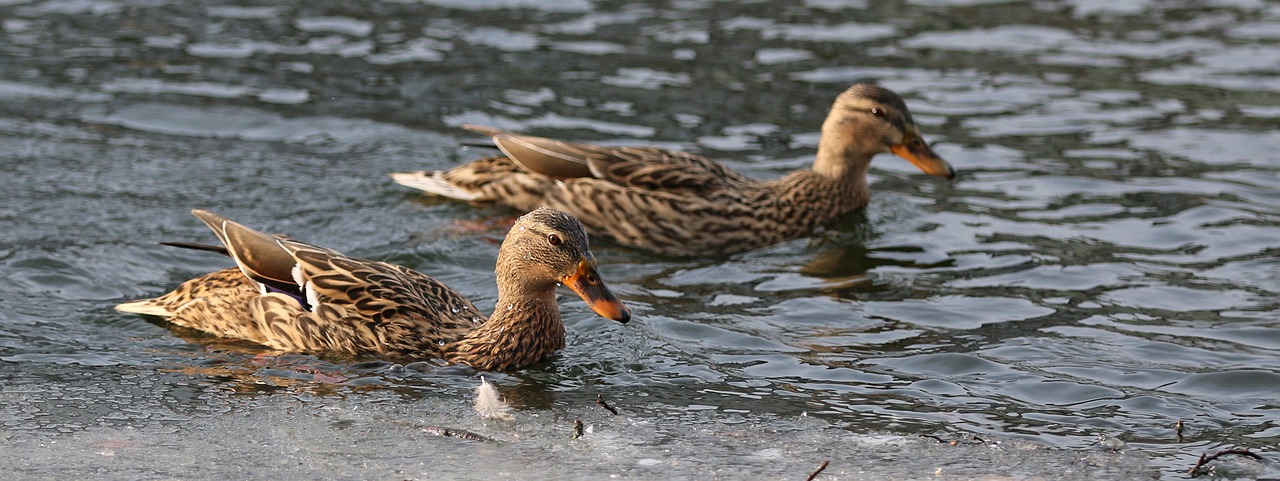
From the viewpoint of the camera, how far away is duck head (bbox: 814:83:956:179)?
11422 millimetres

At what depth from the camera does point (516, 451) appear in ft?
22.0

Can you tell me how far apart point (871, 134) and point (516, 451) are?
18.0 feet

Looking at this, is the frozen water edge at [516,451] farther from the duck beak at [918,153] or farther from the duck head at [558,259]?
the duck beak at [918,153]

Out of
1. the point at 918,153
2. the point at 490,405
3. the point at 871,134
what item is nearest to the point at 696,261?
the point at 871,134

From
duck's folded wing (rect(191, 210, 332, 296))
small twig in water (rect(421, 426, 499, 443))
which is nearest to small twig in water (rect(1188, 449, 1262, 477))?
small twig in water (rect(421, 426, 499, 443))

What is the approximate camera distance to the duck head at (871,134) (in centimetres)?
1142

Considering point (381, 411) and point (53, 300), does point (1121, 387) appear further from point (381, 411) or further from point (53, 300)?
point (53, 300)

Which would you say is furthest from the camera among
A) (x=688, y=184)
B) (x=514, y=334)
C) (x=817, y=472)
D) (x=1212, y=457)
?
(x=688, y=184)

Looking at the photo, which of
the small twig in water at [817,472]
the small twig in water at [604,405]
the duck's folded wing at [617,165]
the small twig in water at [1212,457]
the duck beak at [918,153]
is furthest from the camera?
the duck beak at [918,153]

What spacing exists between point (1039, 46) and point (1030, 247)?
17.1ft

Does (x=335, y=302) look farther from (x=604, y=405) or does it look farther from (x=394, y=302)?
(x=604, y=405)

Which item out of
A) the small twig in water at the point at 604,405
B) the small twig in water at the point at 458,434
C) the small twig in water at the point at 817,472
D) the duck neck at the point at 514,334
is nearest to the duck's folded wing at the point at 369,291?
the duck neck at the point at 514,334

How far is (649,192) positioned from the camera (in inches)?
436

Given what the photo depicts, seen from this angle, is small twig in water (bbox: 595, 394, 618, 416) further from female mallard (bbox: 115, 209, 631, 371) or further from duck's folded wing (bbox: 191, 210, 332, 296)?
duck's folded wing (bbox: 191, 210, 332, 296)
